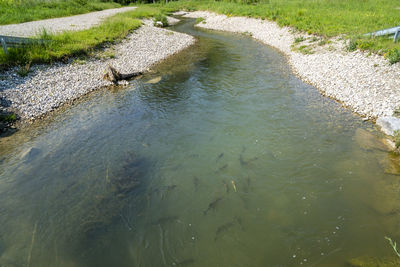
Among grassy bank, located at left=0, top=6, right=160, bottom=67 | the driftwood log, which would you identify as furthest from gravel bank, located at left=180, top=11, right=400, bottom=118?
grassy bank, located at left=0, top=6, right=160, bottom=67

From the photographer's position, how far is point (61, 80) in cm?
1836

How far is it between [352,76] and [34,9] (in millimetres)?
48978

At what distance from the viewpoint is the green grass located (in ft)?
108

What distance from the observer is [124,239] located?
7582mm

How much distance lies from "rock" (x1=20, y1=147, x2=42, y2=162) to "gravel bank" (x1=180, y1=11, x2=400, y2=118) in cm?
1857

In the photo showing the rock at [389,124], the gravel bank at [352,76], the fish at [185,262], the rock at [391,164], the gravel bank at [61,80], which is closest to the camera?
the fish at [185,262]

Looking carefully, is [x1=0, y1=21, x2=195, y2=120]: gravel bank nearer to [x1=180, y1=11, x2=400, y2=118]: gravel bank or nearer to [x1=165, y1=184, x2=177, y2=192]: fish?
[x1=165, y1=184, x2=177, y2=192]: fish

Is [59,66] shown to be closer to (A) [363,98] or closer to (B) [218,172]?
(B) [218,172]

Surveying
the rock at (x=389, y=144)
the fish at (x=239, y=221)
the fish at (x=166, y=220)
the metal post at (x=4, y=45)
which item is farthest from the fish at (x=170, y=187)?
the metal post at (x=4, y=45)

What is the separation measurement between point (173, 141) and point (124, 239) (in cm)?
599

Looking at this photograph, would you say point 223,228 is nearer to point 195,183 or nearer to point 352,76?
point 195,183

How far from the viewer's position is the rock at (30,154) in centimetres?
1116

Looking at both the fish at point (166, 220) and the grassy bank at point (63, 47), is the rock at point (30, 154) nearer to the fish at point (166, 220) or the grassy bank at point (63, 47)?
the fish at point (166, 220)

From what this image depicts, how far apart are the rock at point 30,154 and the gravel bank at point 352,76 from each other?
18572 mm
